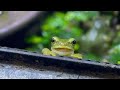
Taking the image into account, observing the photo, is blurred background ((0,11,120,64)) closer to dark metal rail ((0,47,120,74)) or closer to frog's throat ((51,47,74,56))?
frog's throat ((51,47,74,56))

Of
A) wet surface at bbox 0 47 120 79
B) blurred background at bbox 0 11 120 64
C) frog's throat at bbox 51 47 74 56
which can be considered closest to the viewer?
wet surface at bbox 0 47 120 79

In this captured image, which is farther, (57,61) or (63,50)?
(63,50)

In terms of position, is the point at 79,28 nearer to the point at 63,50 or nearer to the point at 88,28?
the point at 88,28

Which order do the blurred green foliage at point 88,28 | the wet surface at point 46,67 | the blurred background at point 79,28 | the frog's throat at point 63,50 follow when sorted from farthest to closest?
the blurred green foliage at point 88,28, the blurred background at point 79,28, the frog's throat at point 63,50, the wet surface at point 46,67

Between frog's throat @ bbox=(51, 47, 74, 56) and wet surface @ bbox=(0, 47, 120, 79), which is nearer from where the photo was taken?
wet surface @ bbox=(0, 47, 120, 79)

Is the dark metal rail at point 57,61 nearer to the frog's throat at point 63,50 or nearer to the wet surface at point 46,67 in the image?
the wet surface at point 46,67

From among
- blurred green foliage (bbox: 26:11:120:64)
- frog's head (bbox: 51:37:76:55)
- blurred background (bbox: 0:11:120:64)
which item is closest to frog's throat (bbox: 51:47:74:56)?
frog's head (bbox: 51:37:76:55)

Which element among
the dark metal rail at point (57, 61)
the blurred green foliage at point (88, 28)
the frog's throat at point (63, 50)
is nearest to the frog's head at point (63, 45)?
the frog's throat at point (63, 50)

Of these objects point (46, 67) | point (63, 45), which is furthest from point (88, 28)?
point (46, 67)

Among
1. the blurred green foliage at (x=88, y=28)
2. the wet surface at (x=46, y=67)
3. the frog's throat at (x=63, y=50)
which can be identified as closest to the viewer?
the wet surface at (x=46, y=67)
